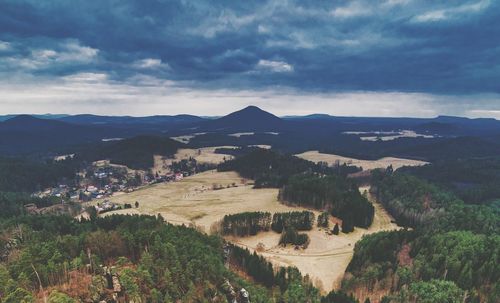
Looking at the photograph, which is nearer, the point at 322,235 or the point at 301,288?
the point at 301,288

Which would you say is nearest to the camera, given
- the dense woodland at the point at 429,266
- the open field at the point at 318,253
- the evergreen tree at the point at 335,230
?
the dense woodland at the point at 429,266

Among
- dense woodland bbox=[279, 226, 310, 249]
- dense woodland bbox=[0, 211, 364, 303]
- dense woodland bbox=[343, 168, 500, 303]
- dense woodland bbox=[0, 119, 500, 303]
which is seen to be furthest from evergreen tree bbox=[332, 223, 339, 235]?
dense woodland bbox=[0, 211, 364, 303]

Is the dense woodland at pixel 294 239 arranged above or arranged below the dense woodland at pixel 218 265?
below

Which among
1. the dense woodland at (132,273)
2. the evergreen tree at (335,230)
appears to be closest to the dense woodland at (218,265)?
the dense woodland at (132,273)

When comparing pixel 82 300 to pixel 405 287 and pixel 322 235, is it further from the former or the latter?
pixel 322 235

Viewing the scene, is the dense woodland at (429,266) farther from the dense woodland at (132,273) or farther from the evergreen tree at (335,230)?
the evergreen tree at (335,230)

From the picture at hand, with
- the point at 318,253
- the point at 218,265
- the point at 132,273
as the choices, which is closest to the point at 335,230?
the point at 318,253

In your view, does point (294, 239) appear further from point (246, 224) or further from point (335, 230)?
point (246, 224)

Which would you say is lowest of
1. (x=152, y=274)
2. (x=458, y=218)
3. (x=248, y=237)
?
(x=248, y=237)

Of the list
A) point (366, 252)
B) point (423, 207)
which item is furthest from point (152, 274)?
point (423, 207)
